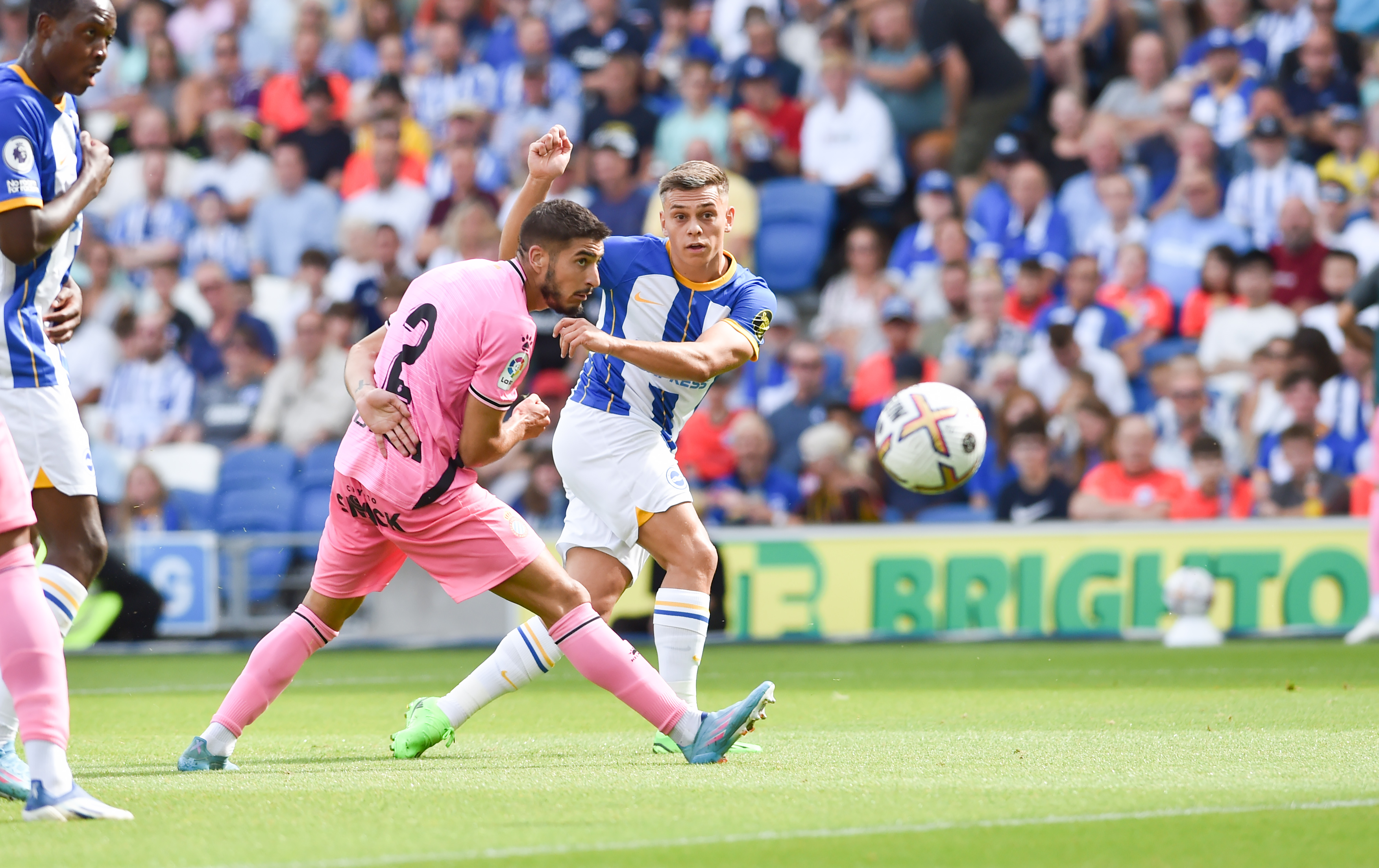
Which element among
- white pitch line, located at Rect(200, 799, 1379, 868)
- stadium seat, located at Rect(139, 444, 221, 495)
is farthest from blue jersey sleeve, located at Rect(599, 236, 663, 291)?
stadium seat, located at Rect(139, 444, 221, 495)

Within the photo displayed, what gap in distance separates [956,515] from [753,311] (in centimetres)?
729

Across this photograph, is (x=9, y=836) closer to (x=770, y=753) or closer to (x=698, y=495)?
(x=770, y=753)

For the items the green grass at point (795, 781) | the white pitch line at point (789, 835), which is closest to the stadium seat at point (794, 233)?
the green grass at point (795, 781)

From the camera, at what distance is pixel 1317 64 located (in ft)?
50.7

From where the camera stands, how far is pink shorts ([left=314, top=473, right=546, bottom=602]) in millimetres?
5824

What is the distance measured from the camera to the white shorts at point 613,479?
6906 millimetres

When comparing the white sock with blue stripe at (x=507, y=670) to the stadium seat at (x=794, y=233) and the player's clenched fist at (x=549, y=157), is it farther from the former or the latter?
the stadium seat at (x=794, y=233)

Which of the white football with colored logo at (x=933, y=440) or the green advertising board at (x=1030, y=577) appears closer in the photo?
the white football with colored logo at (x=933, y=440)

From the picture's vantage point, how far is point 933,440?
8758 millimetres

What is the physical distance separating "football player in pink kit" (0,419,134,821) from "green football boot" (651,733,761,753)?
232 centimetres

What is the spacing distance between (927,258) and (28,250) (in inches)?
447

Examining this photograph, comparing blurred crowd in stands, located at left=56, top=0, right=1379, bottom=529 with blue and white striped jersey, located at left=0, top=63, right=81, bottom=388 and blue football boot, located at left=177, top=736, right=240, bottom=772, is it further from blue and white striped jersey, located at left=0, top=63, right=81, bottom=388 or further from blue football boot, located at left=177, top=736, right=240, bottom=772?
blue and white striped jersey, located at left=0, top=63, right=81, bottom=388

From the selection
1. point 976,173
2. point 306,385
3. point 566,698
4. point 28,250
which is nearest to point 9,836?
point 28,250

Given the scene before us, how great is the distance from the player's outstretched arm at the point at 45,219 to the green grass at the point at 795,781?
1.69 metres
